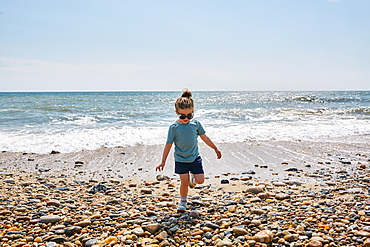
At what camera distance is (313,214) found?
3.65 meters

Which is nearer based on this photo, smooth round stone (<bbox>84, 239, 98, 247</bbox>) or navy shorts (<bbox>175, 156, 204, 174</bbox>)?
smooth round stone (<bbox>84, 239, 98, 247</bbox>)

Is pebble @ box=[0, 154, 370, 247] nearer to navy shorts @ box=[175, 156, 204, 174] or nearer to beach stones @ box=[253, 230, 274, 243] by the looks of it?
beach stones @ box=[253, 230, 274, 243]

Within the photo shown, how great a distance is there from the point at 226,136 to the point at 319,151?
13.7 ft

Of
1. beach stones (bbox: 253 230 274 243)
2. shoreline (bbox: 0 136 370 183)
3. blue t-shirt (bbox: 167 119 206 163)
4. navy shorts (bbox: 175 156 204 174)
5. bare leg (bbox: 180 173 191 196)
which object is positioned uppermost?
blue t-shirt (bbox: 167 119 206 163)

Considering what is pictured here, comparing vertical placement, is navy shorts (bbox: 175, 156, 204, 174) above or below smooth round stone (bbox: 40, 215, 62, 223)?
above

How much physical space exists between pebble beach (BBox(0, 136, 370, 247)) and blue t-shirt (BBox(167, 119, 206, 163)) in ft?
2.54

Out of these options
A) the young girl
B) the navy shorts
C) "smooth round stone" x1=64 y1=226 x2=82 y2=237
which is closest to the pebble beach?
"smooth round stone" x1=64 y1=226 x2=82 y2=237

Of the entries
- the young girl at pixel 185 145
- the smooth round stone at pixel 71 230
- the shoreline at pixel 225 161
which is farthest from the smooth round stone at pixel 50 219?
the shoreline at pixel 225 161

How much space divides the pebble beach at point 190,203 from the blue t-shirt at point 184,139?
0.78 metres

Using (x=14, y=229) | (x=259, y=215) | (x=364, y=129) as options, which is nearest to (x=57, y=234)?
(x=14, y=229)

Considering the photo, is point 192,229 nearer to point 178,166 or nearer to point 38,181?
point 178,166

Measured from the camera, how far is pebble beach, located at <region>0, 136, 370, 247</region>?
318 centimetres

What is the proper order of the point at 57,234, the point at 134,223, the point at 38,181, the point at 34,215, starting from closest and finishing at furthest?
the point at 57,234, the point at 134,223, the point at 34,215, the point at 38,181

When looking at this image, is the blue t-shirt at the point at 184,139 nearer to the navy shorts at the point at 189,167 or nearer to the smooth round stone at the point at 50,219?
the navy shorts at the point at 189,167
